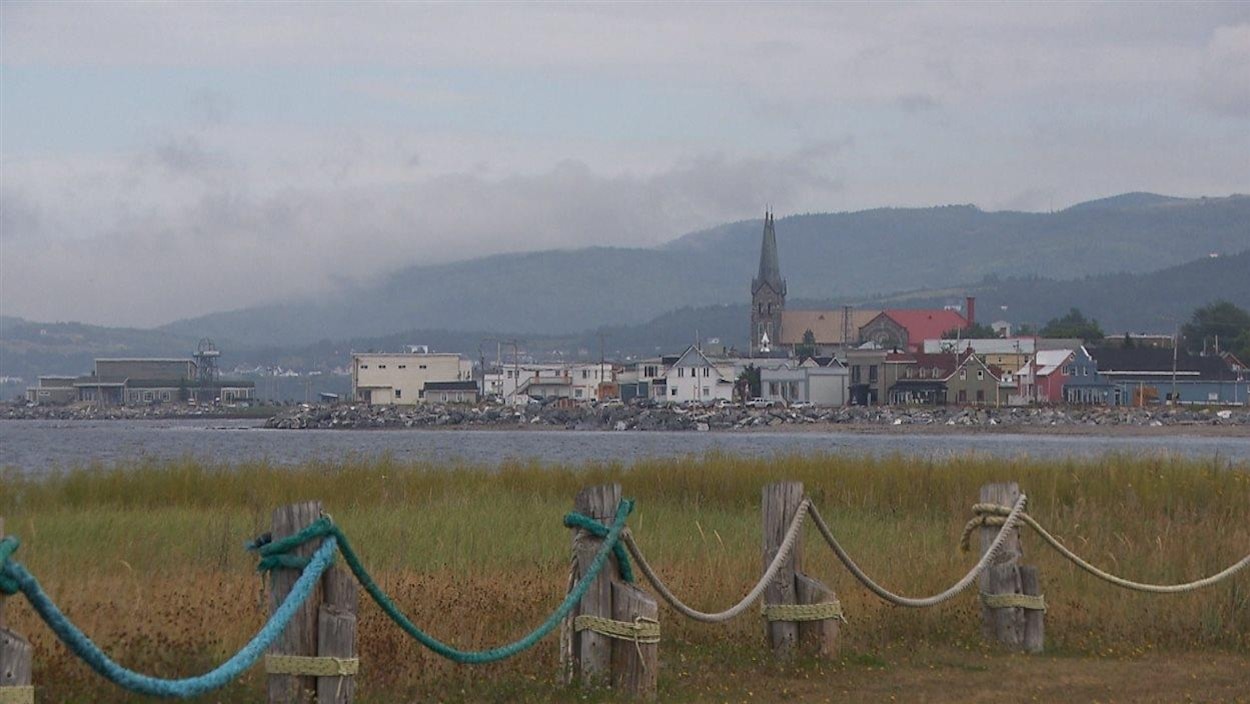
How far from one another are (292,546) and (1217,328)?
16789 centimetres

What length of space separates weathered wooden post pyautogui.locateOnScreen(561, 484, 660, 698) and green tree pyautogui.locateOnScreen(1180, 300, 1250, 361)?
518ft

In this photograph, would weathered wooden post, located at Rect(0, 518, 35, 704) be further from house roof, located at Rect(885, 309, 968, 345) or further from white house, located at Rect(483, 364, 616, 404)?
house roof, located at Rect(885, 309, 968, 345)

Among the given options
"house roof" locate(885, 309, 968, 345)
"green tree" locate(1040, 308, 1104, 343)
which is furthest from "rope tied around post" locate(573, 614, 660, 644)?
"house roof" locate(885, 309, 968, 345)

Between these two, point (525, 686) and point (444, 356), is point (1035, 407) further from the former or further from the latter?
point (525, 686)

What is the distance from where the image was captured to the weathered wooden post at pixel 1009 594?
1203cm

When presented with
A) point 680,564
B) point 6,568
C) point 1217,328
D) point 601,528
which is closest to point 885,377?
point 1217,328

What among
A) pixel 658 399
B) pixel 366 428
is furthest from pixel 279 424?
pixel 658 399

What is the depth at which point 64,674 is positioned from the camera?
363 inches

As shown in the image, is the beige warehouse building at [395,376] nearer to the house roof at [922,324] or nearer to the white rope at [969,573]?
the house roof at [922,324]

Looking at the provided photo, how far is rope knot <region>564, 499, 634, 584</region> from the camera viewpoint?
944 centimetres

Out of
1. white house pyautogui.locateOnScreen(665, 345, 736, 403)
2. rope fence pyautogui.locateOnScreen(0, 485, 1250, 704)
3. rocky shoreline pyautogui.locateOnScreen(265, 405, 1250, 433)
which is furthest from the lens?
white house pyautogui.locateOnScreen(665, 345, 736, 403)

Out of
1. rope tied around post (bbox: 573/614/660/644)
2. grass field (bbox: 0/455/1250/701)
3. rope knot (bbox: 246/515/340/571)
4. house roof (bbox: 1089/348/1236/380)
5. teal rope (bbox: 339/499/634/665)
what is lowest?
grass field (bbox: 0/455/1250/701)

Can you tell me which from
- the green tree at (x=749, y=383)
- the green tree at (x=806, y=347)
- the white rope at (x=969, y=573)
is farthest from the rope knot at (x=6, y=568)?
the green tree at (x=806, y=347)

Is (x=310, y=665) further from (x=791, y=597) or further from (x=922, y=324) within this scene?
(x=922, y=324)
